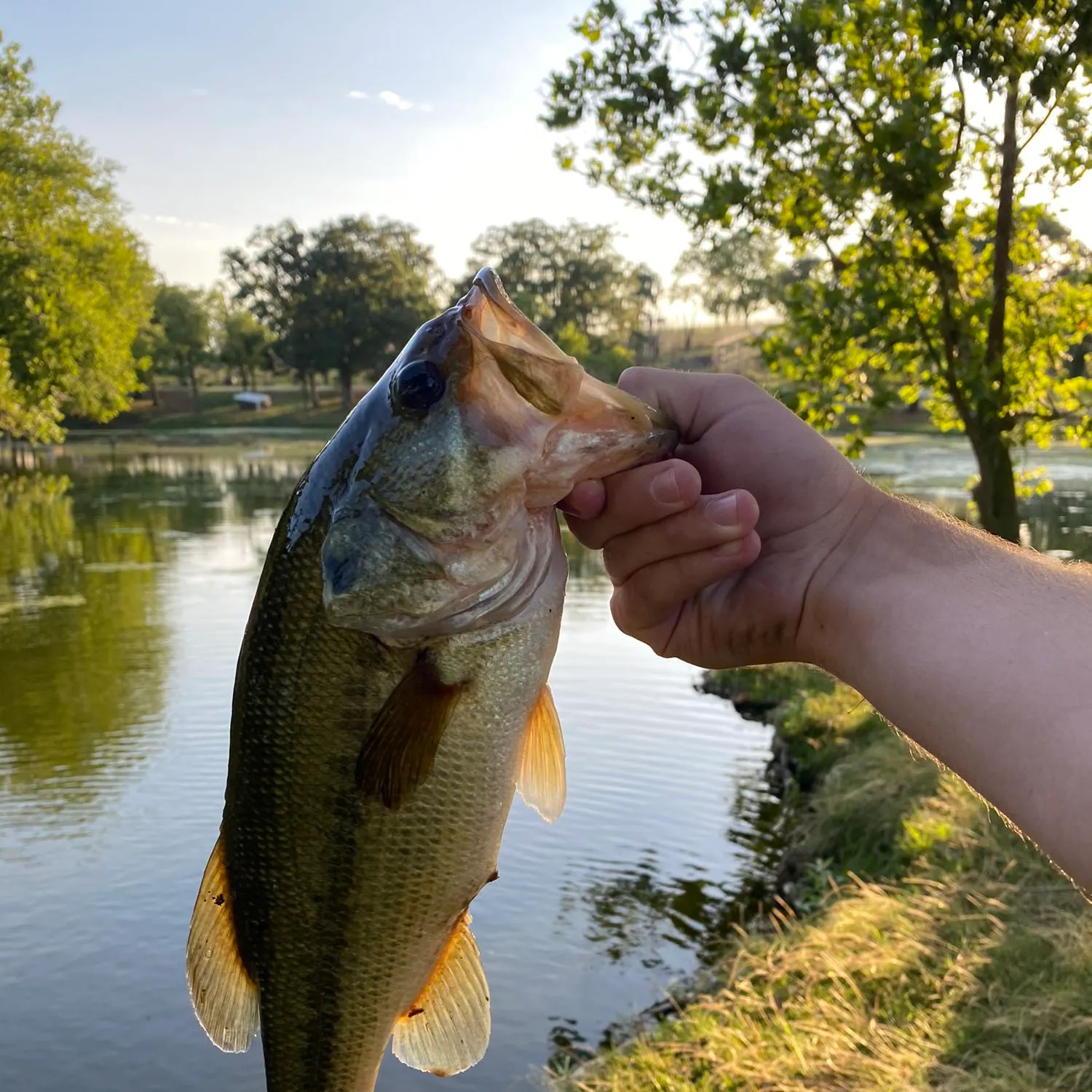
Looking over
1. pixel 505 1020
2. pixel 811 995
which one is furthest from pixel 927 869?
pixel 505 1020

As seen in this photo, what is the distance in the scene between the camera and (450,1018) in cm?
246

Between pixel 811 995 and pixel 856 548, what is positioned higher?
pixel 856 548

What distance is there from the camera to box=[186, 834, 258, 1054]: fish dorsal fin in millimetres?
2328

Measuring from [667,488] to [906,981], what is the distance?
149 inches

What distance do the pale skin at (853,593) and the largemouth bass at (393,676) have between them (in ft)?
0.75

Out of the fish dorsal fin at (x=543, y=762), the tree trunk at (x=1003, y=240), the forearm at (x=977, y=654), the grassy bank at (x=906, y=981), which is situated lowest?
the grassy bank at (x=906, y=981)

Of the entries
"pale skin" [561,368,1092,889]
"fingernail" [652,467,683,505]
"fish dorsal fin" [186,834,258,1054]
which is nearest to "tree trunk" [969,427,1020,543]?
"pale skin" [561,368,1092,889]

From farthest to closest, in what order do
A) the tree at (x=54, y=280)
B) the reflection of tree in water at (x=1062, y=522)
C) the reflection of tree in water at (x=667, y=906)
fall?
the tree at (x=54, y=280) → the reflection of tree in water at (x=1062, y=522) → the reflection of tree in water at (x=667, y=906)

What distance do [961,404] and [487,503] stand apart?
23.7 feet

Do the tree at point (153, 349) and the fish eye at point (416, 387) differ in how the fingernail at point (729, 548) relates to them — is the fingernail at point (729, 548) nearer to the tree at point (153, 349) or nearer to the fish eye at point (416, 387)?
the fish eye at point (416, 387)

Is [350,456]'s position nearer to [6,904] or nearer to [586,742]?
[6,904]

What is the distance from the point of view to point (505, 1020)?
6.61 m

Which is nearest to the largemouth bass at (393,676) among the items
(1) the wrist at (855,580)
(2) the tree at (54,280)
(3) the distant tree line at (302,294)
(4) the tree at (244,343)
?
(1) the wrist at (855,580)

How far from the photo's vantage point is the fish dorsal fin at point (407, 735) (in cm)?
216
